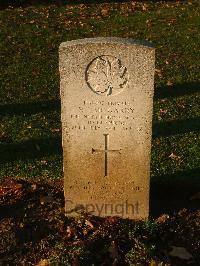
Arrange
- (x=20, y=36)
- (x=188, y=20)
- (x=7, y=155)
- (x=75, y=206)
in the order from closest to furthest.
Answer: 1. (x=75, y=206)
2. (x=7, y=155)
3. (x=20, y=36)
4. (x=188, y=20)

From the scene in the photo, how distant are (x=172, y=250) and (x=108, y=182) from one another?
2.81 feet

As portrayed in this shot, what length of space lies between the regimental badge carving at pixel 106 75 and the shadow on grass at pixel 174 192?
149cm

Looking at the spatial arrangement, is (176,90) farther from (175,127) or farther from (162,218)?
(162,218)

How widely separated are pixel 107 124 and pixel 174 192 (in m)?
1.47

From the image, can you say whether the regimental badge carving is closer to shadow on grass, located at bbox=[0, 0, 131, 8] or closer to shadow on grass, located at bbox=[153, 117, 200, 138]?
shadow on grass, located at bbox=[153, 117, 200, 138]

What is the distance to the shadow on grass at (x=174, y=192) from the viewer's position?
5.46 metres

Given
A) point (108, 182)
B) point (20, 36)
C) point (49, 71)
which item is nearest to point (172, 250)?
point (108, 182)

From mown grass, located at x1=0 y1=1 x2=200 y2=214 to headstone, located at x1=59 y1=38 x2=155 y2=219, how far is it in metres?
0.77

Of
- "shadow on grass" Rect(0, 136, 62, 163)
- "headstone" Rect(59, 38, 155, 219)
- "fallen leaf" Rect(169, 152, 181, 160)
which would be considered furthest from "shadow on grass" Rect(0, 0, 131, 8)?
"headstone" Rect(59, 38, 155, 219)

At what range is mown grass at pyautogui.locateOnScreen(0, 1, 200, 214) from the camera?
20.8 feet

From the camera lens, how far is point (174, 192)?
577 cm

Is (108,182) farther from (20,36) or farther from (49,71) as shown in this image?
(20,36)

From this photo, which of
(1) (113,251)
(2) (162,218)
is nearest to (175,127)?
(2) (162,218)

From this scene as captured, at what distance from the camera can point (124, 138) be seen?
4.78 m
